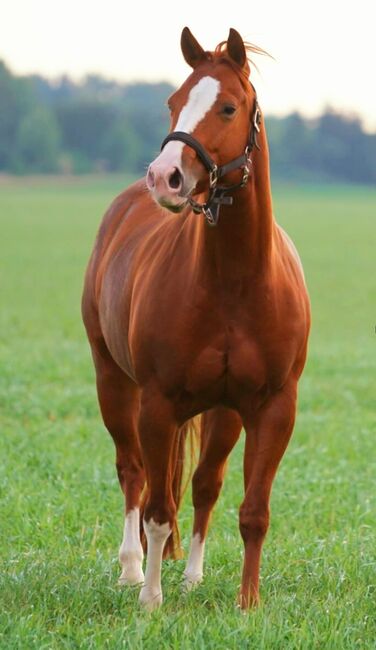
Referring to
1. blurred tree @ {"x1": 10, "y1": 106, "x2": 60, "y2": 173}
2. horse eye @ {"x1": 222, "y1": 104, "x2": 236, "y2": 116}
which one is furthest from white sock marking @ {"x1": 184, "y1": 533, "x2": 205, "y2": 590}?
blurred tree @ {"x1": 10, "y1": 106, "x2": 60, "y2": 173}

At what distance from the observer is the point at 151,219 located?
6520mm

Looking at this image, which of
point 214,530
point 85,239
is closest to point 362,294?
point 85,239

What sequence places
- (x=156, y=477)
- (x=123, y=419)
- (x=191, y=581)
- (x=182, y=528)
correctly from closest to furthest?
1. (x=156, y=477)
2. (x=191, y=581)
3. (x=123, y=419)
4. (x=182, y=528)

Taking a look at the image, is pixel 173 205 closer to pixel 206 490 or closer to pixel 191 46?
pixel 191 46

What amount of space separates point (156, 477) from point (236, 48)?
189 centimetres

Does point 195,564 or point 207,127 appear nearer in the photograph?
point 207,127

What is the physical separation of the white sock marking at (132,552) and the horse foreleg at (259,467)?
0.73m

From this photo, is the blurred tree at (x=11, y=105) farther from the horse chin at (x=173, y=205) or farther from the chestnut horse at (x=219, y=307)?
the horse chin at (x=173, y=205)

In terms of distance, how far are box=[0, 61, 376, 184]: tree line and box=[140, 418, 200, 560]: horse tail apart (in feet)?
298

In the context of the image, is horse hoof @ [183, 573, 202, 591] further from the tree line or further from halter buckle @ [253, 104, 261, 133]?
the tree line

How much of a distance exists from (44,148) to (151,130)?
31.2 feet

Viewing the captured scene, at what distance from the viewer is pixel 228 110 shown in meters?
4.72

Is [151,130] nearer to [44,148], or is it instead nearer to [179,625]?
[44,148]

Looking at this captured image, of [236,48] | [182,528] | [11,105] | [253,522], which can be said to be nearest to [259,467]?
[253,522]
